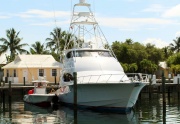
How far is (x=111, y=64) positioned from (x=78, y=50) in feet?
10.7

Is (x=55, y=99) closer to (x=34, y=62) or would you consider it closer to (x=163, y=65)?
(x=34, y=62)

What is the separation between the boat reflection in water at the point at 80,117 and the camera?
29.4m

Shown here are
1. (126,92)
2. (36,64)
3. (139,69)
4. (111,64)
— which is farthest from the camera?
(139,69)

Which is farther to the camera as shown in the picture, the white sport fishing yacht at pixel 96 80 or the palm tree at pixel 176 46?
the palm tree at pixel 176 46

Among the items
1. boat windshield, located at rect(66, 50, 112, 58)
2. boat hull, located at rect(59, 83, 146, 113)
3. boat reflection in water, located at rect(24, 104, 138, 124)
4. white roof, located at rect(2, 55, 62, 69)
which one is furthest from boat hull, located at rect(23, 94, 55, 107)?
white roof, located at rect(2, 55, 62, 69)

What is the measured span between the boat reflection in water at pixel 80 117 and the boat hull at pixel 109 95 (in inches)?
27.4

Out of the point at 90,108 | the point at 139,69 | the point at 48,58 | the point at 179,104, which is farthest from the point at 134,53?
the point at 90,108

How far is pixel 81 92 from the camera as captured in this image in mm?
34156

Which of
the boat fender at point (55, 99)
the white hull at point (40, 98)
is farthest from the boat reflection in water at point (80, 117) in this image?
the boat fender at point (55, 99)

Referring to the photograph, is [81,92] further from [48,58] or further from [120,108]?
[48,58]

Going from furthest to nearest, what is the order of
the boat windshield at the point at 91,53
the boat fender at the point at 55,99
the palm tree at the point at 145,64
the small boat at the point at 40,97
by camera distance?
the palm tree at the point at 145,64 → the boat fender at the point at 55,99 → the small boat at the point at 40,97 → the boat windshield at the point at 91,53

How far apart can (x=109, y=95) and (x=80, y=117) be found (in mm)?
2981

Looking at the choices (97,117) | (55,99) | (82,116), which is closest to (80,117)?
(82,116)

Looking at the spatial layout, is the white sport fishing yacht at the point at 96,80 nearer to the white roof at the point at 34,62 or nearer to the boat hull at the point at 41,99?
the boat hull at the point at 41,99
